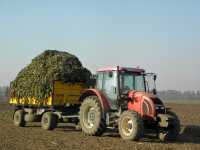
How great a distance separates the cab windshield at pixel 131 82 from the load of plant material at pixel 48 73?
355cm

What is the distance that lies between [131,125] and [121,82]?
1.74 m

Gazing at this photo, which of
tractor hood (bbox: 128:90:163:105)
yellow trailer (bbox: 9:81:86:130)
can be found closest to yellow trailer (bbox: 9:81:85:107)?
yellow trailer (bbox: 9:81:86:130)

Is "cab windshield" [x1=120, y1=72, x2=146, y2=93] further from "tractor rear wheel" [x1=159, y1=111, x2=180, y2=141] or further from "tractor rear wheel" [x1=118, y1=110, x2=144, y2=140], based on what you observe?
"tractor rear wheel" [x1=159, y1=111, x2=180, y2=141]

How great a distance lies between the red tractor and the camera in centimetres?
1491

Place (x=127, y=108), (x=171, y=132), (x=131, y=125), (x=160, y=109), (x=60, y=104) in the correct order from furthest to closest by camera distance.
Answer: (x=60, y=104), (x=127, y=108), (x=171, y=132), (x=160, y=109), (x=131, y=125)

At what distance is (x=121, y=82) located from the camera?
1588 centimetres

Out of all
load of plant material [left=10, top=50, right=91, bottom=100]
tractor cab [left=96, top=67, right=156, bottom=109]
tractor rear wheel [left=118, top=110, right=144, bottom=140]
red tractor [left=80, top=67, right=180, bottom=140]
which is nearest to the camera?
tractor rear wheel [left=118, top=110, right=144, bottom=140]

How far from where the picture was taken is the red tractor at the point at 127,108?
14906mm

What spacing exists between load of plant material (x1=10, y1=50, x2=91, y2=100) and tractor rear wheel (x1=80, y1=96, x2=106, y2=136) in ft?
7.44

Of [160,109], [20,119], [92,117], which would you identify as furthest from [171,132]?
[20,119]

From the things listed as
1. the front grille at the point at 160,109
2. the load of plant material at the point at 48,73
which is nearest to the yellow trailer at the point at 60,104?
the load of plant material at the point at 48,73

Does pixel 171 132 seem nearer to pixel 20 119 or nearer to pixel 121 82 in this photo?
pixel 121 82

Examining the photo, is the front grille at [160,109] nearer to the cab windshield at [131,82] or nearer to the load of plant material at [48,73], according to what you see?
the cab windshield at [131,82]

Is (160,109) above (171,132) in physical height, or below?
above
